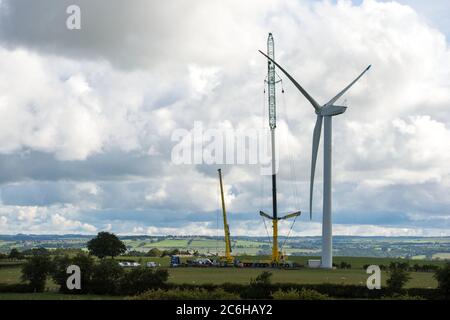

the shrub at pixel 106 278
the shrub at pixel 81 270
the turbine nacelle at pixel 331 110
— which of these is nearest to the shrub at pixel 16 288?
the shrub at pixel 81 270

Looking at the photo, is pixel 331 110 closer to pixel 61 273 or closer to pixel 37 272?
pixel 61 273

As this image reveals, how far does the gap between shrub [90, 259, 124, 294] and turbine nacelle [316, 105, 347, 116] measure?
84.7 meters

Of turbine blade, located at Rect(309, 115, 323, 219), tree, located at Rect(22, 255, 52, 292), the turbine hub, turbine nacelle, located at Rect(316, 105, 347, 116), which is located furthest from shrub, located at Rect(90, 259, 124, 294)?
the turbine hub

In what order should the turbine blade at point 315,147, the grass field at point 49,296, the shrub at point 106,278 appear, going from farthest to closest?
the turbine blade at point 315,147 < the shrub at point 106,278 < the grass field at point 49,296

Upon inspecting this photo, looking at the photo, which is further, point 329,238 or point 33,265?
point 329,238

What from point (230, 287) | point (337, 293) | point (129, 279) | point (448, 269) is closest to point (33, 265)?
point (129, 279)

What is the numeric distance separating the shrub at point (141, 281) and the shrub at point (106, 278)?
5.57 ft

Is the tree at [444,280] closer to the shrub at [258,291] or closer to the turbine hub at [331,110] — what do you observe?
the shrub at [258,291]

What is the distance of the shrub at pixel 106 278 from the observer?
116 meters

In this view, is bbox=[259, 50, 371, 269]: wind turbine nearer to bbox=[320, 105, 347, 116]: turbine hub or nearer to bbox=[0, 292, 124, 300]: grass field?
bbox=[320, 105, 347, 116]: turbine hub

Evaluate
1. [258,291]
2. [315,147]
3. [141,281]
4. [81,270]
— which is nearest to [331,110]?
[315,147]
